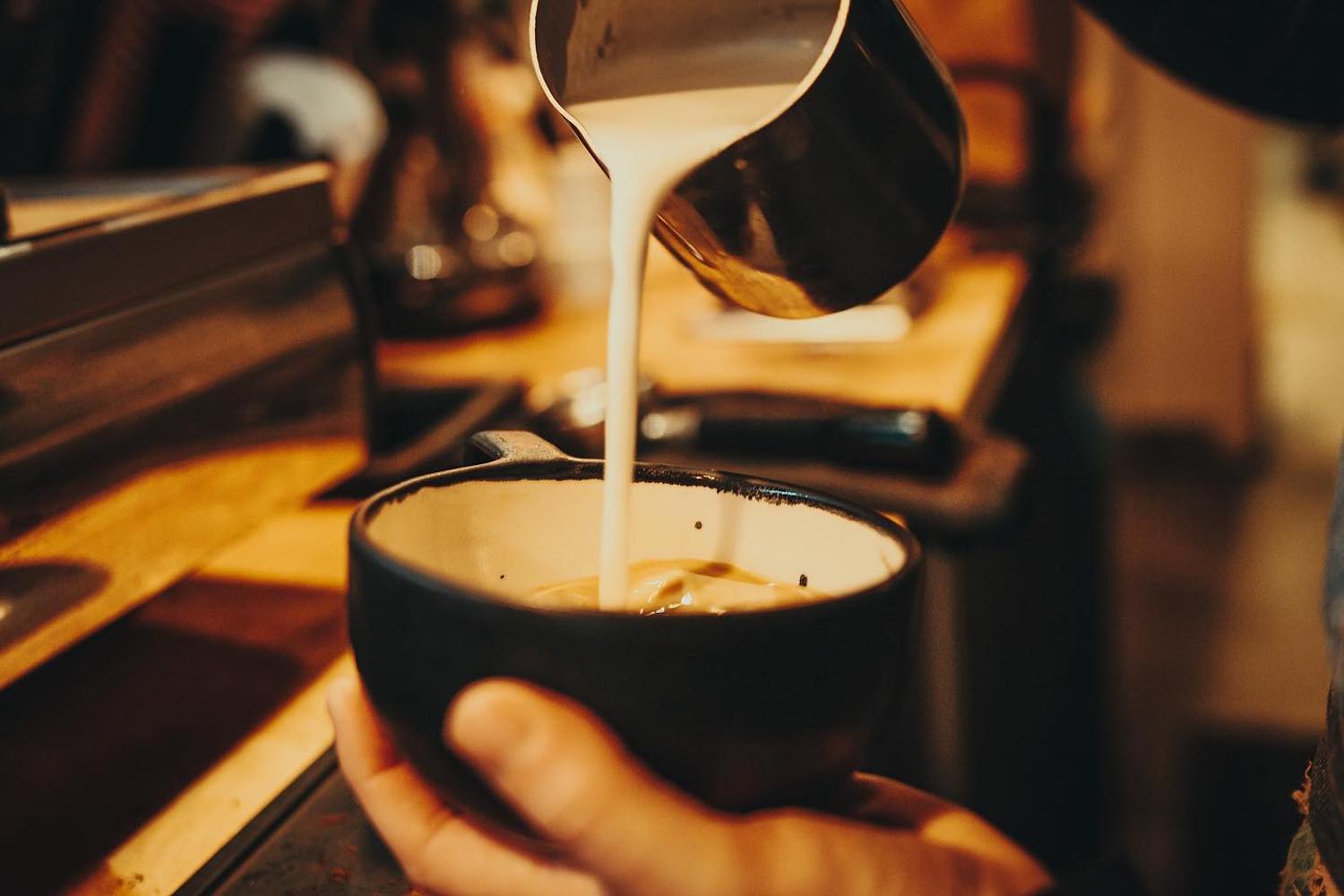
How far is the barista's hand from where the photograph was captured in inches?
14.7

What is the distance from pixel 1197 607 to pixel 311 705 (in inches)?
101

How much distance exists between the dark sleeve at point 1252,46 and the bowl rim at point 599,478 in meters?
0.52

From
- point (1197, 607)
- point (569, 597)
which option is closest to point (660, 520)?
point (569, 597)

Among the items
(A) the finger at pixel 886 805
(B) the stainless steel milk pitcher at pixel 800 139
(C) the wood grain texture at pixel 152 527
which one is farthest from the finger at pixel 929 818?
(C) the wood grain texture at pixel 152 527

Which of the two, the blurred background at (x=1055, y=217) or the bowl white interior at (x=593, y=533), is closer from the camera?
the bowl white interior at (x=593, y=533)

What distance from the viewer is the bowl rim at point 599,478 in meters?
0.38

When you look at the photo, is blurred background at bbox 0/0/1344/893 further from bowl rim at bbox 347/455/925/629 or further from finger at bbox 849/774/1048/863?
finger at bbox 849/774/1048/863

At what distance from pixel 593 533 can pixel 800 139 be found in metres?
0.20

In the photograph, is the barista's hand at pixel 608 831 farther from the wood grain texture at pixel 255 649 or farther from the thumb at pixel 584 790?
the wood grain texture at pixel 255 649

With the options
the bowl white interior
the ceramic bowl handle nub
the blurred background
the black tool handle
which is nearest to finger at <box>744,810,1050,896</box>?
the bowl white interior

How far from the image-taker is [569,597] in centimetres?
51

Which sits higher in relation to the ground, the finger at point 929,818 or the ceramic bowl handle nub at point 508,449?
the ceramic bowl handle nub at point 508,449

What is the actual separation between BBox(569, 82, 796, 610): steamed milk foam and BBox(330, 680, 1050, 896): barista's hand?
11 centimetres

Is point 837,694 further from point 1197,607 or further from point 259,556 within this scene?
point 1197,607
